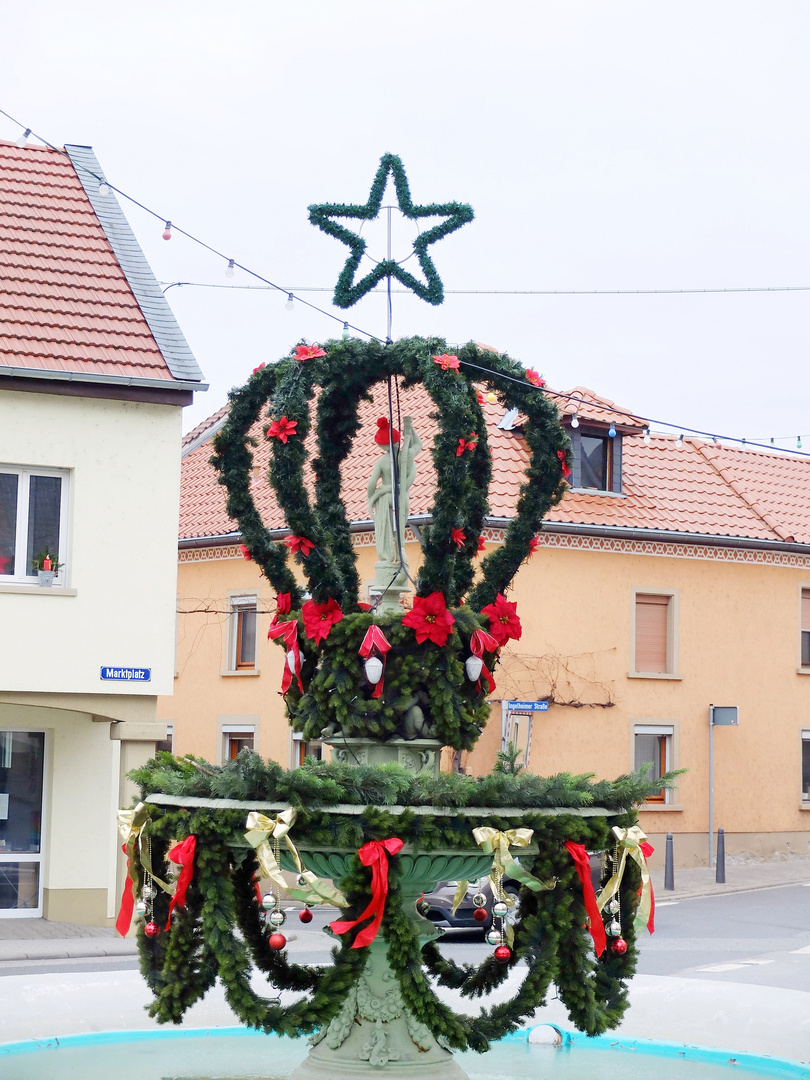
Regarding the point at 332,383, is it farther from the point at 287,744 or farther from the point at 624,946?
the point at 287,744

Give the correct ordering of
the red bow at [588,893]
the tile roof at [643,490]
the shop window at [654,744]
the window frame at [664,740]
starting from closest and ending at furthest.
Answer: the red bow at [588,893], the tile roof at [643,490], the window frame at [664,740], the shop window at [654,744]

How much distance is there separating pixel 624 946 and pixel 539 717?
18767mm

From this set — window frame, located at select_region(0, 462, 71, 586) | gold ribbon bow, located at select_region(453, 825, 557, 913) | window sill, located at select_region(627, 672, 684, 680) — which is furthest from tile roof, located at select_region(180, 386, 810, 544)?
gold ribbon bow, located at select_region(453, 825, 557, 913)

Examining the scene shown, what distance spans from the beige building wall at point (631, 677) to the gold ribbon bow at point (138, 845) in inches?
692

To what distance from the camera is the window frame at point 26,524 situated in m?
16.9

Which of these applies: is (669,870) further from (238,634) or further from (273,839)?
(273,839)

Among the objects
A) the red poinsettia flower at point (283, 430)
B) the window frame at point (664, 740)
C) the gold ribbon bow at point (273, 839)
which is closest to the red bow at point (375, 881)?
the gold ribbon bow at point (273, 839)

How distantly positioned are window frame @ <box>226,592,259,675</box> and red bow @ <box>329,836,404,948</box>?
22.1m

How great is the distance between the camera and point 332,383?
7434 millimetres

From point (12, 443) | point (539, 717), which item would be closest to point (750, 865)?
point (539, 717)

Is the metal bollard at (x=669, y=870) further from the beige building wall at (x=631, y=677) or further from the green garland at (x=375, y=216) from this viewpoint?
the green garland at (x=375, y=216)

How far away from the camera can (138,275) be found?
1919 cm

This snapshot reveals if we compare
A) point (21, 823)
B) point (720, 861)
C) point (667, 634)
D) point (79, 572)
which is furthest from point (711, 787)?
point (79, 572)

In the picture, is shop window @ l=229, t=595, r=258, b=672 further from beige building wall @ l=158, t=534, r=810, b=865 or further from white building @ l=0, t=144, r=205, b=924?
white building @ l=0, t=144, r=205, b=924
